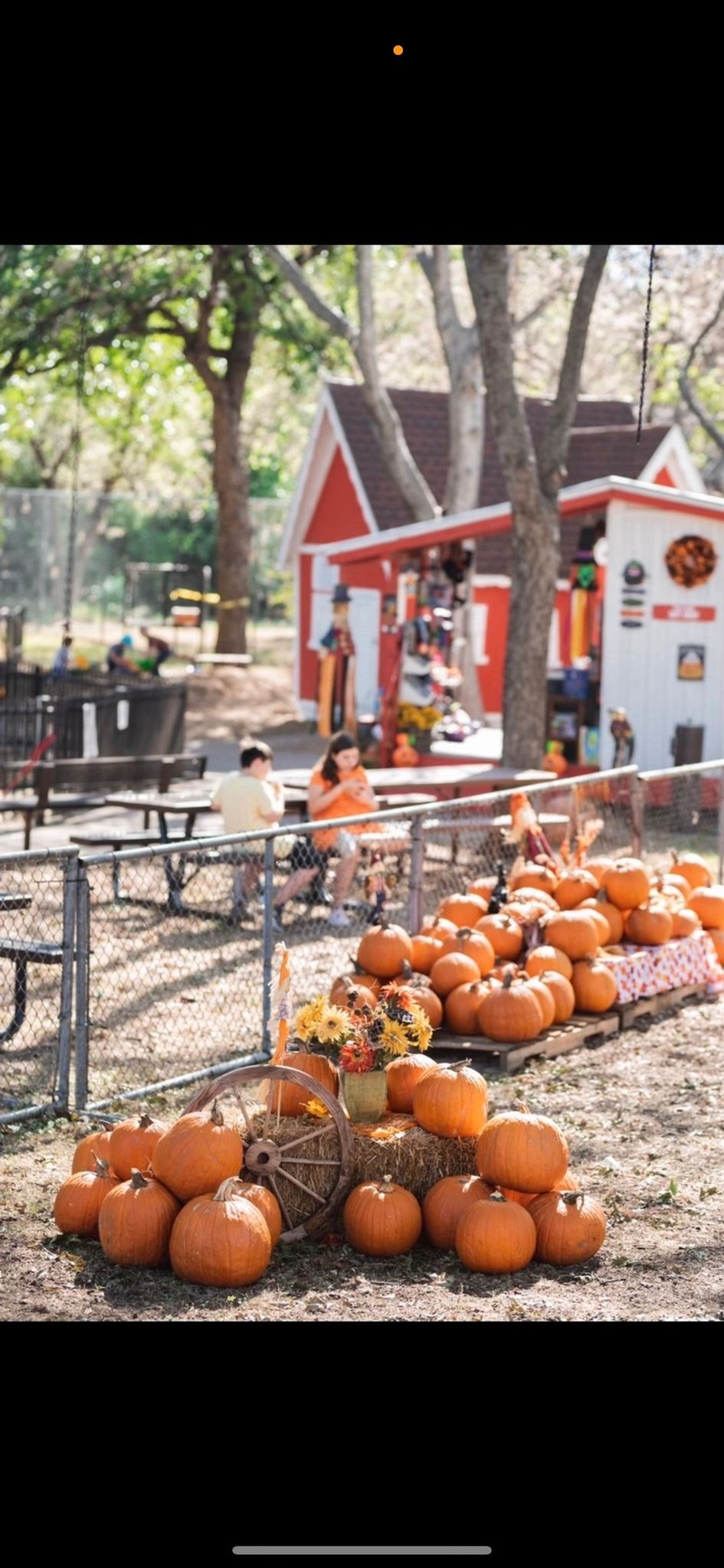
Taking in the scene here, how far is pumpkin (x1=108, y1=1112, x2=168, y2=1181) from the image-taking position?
6324 mm

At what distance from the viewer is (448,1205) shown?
20.7 ft

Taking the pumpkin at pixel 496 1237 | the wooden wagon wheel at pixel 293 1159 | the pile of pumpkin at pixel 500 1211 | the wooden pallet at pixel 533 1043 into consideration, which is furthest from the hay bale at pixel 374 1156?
the wooden pallet at pixel 533 1043

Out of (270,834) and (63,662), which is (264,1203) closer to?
(270,834)

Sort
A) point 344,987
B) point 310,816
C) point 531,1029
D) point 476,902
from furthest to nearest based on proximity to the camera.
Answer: point 310,816, point 476,902, point 531,1029, point 344,987

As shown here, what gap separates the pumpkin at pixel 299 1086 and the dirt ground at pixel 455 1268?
0.52 metres

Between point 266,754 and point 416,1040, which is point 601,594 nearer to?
point 266,754

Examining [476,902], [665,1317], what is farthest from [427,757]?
[665,1317]

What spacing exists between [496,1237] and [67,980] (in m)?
2.36

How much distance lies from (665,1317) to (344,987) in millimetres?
2478

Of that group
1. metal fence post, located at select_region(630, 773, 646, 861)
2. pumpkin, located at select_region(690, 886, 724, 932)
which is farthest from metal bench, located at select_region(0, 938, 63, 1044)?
pumpkin, located at select_region(690, 886, 724, 932)

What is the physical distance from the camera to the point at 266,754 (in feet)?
38.5

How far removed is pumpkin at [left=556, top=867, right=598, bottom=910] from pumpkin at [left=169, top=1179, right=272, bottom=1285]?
445 cm

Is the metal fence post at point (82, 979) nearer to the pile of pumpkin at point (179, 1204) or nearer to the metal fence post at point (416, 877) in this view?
the pile of pumpkin at point (179, 1204)

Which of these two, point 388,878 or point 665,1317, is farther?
point 388,878
